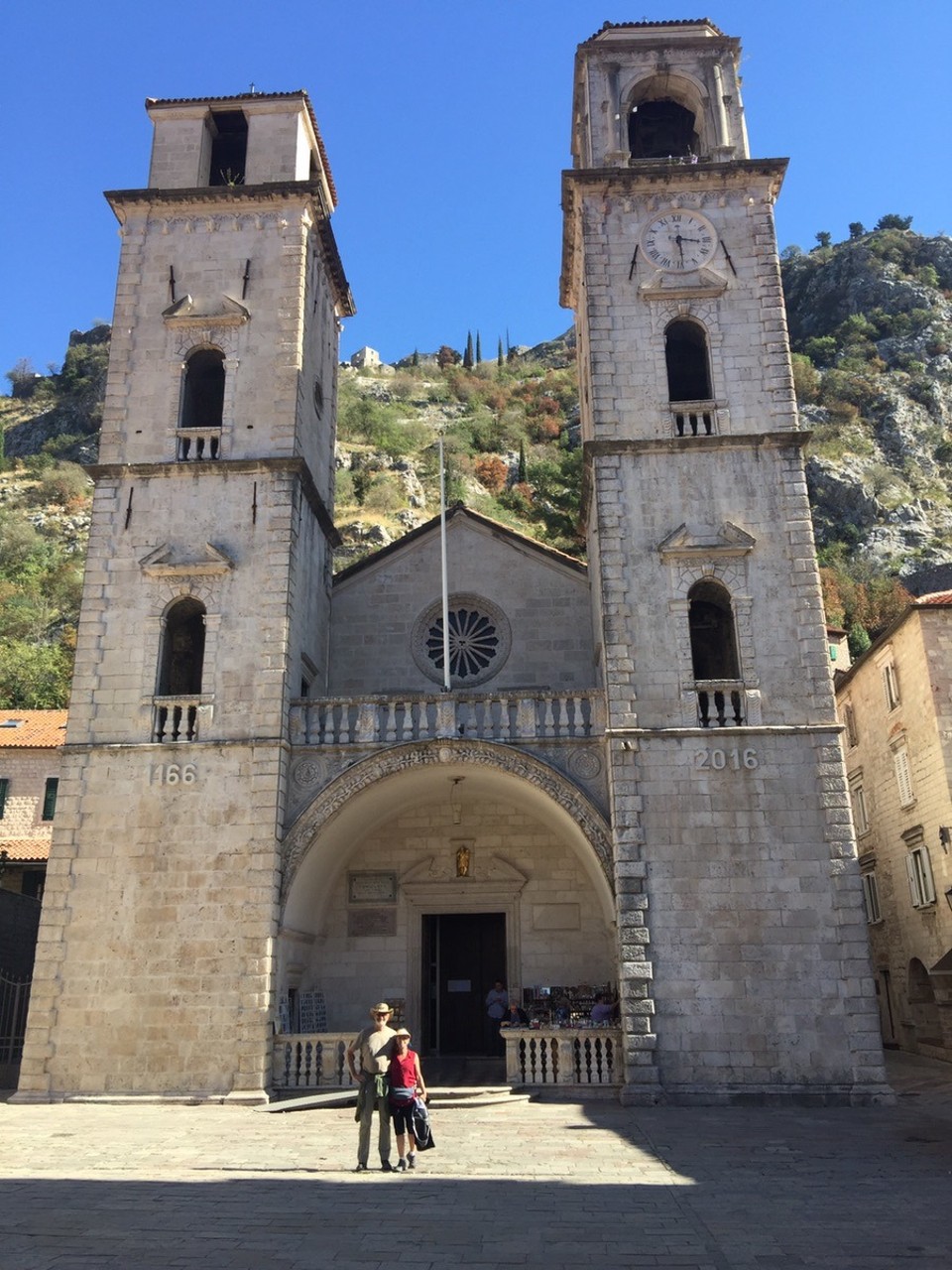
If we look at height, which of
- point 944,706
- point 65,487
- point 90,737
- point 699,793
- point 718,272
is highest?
point 65,487

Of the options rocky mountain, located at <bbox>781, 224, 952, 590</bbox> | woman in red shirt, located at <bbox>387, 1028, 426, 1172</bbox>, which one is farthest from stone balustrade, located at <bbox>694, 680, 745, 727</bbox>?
rocky mountain, located at <bbox>781, 224, 952, 590</bbox>

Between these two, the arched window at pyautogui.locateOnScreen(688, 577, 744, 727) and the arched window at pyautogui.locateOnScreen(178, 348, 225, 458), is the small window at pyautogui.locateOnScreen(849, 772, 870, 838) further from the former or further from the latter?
the arched window at pyautogui.locateOnScreen(178, 348, 225, 458)

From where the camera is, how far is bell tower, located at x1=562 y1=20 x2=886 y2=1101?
14523mm

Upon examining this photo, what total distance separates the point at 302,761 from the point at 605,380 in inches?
334

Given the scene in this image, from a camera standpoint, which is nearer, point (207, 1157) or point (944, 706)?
point (207, 1157)

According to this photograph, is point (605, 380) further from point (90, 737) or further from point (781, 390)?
point (90, 737)

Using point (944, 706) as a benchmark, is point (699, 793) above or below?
below

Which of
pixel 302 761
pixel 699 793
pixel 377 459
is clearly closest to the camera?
pixel 699 793

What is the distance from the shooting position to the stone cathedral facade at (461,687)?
590 inches

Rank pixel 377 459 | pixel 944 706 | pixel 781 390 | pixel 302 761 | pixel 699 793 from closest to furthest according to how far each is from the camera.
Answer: pixel 699 793, pixel 302 761, pixel 781 390, pixel 944 706, pixel 377 459

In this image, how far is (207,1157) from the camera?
10359 millimetres

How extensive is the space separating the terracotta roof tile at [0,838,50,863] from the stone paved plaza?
15.9m

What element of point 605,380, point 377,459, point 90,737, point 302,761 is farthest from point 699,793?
point 377,459

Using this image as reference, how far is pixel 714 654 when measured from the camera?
19141 millimetres
